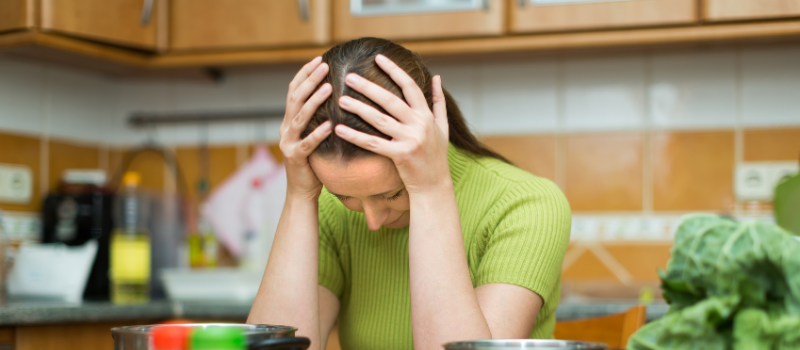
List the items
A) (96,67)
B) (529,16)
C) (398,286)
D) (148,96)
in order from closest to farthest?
(398,286)
(529,16)
(96,67)
(148,96)

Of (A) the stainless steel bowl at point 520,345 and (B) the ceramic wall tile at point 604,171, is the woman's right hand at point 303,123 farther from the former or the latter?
(B) the ceramic wall tile at point 604,171

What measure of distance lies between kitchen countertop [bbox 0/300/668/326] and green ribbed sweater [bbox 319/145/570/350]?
591mm

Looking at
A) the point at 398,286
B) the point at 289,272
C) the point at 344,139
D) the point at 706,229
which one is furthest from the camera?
the point at 398,286

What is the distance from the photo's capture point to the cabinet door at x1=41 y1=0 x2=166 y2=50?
1.88 metres

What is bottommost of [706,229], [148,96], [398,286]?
[398,286]

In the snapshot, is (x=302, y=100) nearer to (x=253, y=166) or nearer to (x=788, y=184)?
(x=788, y=184)

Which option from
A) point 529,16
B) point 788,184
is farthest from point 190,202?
point 788,184

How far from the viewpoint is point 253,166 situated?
2297mm

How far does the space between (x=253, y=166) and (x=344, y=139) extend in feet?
4.85

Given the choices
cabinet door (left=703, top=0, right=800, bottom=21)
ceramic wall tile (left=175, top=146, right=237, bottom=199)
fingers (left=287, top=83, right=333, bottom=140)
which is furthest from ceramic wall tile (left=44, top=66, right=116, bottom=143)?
cabinet door (left=703, top=0, right=800, bottom=21)

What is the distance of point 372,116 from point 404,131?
0.04 metres

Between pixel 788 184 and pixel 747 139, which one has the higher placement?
pixel 747 139

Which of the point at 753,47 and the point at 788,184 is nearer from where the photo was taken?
the point at 788,184

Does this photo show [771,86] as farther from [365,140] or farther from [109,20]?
[109,20]
